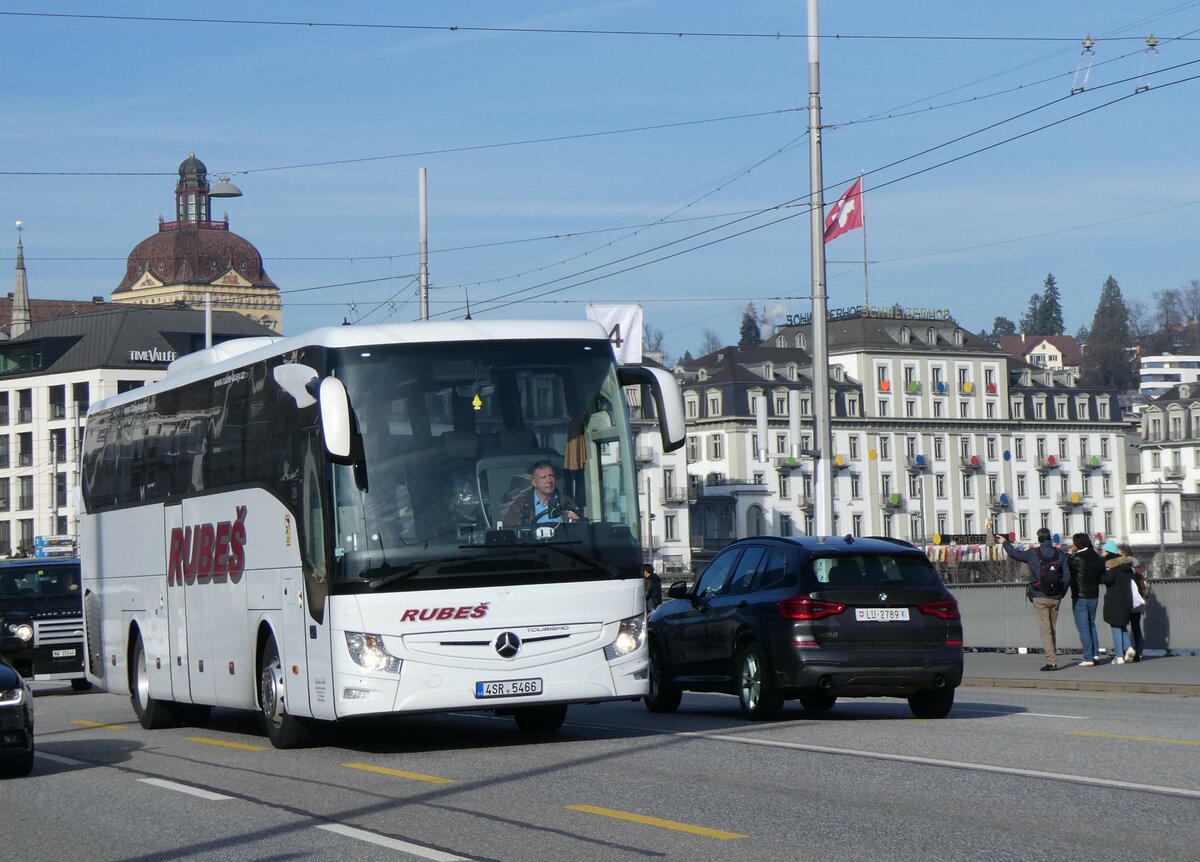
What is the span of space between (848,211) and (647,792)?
2306 cm

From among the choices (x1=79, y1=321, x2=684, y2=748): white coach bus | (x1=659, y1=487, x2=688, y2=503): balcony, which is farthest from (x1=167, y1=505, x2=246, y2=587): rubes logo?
(x1=659, y1=487, x2=688, y2=503): balcony

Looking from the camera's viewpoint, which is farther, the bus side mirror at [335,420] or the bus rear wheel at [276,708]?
the bus rear wheel at [276,708]

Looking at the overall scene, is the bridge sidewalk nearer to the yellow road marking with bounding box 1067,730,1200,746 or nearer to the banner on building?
the yellow road marking with bounding box 1067,730,1200,746

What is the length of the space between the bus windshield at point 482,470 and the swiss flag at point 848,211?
19028 mm

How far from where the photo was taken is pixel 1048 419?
141750 mm

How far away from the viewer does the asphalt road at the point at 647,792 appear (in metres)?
9.75

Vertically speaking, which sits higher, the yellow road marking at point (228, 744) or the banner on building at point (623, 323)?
the banner on building at point (623, 323)

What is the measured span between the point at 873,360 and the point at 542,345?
394 feet

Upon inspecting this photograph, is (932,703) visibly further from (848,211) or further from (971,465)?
(971,465)

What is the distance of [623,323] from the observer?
136 ft

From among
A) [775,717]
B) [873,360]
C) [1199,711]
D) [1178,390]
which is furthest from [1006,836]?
[1178,390]

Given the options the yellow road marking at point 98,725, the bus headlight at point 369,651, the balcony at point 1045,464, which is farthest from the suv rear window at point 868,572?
the balcony at point 1045,464

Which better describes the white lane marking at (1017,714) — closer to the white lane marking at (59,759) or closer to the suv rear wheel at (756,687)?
the suv rear wheel at (756,687)

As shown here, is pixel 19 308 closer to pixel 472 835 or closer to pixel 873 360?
pixel 873 360
